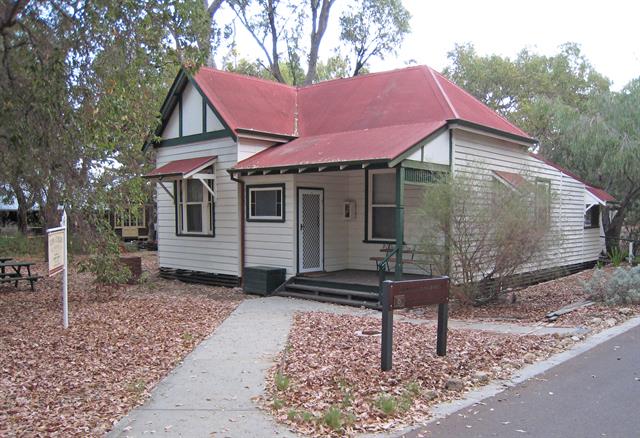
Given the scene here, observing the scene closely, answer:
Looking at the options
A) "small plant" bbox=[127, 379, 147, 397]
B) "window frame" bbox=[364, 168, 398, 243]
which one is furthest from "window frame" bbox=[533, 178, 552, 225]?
"small plant" bbox=[127, 379, 147, 397]

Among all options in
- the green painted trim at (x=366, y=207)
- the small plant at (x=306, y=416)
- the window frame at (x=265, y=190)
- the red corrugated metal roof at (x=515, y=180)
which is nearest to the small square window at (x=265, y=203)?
the window frame at (x=265, y=190)

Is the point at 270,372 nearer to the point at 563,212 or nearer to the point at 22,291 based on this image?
the point at 22,291

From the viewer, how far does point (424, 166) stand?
11578mm

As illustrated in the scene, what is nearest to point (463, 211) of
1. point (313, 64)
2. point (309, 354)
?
point (309, 354)

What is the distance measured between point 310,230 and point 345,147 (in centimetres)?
245

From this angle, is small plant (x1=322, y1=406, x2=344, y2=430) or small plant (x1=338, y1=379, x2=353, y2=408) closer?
small plant (x1=322, y1=406, x2=344, y2=430)

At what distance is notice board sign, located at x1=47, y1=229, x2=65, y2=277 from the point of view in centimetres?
873

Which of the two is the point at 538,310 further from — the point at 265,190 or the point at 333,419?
the point at 333,419

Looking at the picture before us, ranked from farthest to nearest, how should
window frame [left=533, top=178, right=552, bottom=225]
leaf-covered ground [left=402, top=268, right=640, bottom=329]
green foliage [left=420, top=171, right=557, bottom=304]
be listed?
window frame [left=533, top=178, right=552, bottom=225] → green foliage [left=420, top=171, right=557, bottom=304] → leaf-covered ground [left=402, top=268, right=640, bottom=329]

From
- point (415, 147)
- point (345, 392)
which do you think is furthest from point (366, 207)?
point (345, 392)

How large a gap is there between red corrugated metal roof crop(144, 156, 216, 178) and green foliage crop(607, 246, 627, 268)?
13.1 m

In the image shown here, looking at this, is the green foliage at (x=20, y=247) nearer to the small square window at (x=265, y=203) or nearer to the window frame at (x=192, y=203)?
the window frame at (x=192, y=203)

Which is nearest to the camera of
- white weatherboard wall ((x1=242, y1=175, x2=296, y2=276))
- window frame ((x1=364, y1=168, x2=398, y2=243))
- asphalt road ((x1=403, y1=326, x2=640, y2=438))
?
asphalt road ((x1=403, y1=326, x2=640, y2=438))

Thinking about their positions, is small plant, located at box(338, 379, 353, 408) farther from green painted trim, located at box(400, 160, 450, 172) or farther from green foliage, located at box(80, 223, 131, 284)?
green foliage, located at box(80, 223, 131, 284)
